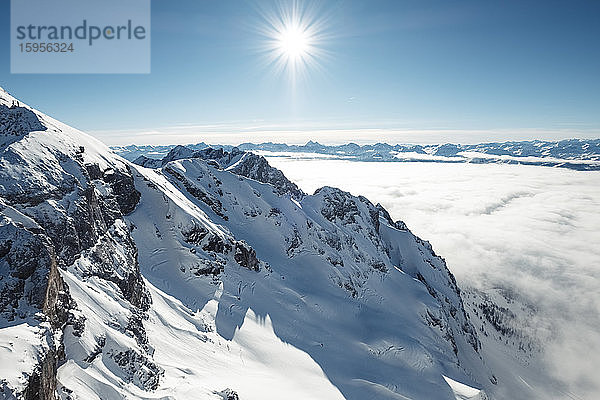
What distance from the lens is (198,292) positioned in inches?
1784

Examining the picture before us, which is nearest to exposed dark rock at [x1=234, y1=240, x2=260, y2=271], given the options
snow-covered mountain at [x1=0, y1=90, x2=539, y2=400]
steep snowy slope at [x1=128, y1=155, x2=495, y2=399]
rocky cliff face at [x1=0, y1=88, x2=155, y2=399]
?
snow-covered mountain at [x1=0, y1=90, x2=539, y2=400]

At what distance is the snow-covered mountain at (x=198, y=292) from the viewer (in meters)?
18.9

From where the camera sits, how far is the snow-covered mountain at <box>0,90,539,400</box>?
18.9 metres

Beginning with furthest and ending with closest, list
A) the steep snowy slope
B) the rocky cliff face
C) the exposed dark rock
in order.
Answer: the exposed dark rock, the steep snowy slope, the rocky cliff face

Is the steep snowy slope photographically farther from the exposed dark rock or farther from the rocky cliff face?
the rocky cliff face

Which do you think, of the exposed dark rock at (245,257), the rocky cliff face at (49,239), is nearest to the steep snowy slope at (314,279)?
the exposed dark rock at (245,257)

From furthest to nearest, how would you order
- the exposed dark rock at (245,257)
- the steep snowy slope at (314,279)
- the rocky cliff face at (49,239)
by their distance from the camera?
the exposed dark rock at (245,257)
the steep snowy slope at (314,279)
the rocky cliff face at (49,239)

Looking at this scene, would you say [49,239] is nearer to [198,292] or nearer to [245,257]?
[198,292]

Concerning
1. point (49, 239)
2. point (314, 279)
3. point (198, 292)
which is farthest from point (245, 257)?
point (49, 239)

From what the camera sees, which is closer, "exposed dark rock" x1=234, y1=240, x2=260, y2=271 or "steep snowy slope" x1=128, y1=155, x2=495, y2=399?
"steep snowy slope" x1=128, y1=155, x2=495, y2=399

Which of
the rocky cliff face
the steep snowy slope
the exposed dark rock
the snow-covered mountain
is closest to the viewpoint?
the rocky cliff face

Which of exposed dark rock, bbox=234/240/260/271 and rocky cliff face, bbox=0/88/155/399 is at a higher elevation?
rocky cliff face, bbox=0/88/155/399

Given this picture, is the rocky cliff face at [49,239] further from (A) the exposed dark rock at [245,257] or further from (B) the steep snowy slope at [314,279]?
(A) the exposed dark rock at [245,257]

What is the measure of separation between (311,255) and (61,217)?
5481 centimetres
